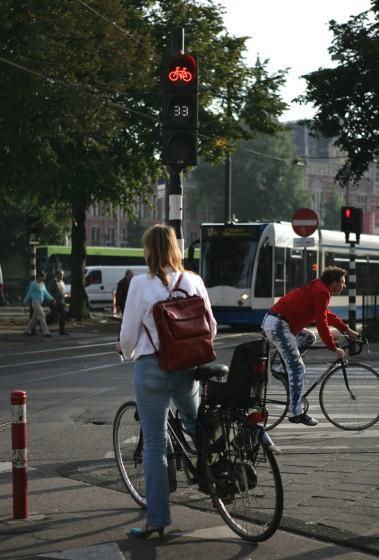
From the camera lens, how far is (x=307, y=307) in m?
10.7

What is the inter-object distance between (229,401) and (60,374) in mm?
11659

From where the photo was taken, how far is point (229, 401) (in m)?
6.55

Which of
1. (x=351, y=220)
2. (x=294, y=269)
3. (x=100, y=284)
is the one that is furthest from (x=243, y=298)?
(x=100, y=284)

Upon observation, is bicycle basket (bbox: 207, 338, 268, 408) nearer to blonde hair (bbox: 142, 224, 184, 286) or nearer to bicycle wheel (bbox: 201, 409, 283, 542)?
bicycle wheel (bbox: 201, 409, 283, 542)

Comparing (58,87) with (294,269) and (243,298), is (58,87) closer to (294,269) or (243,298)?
(243,298)

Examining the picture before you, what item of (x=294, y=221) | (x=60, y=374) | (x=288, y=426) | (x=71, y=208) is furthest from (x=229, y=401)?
(x=71, y=208)

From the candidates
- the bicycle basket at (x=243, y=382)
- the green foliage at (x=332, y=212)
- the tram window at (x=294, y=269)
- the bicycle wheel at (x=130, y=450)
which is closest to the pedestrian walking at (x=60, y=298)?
the tram window at (x=294, y=269)

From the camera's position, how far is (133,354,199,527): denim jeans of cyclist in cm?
639

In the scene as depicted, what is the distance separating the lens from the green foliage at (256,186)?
342 feet

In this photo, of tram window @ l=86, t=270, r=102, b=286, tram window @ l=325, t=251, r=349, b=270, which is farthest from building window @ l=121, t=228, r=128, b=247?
tram window @ l=325, t=251, r=349, b=270

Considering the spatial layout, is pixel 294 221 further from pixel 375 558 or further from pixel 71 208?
pixel 375 558

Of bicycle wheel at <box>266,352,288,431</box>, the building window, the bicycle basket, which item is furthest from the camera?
the building window

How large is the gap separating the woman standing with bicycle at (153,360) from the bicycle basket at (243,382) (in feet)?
0.77

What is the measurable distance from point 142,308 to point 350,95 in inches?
924
